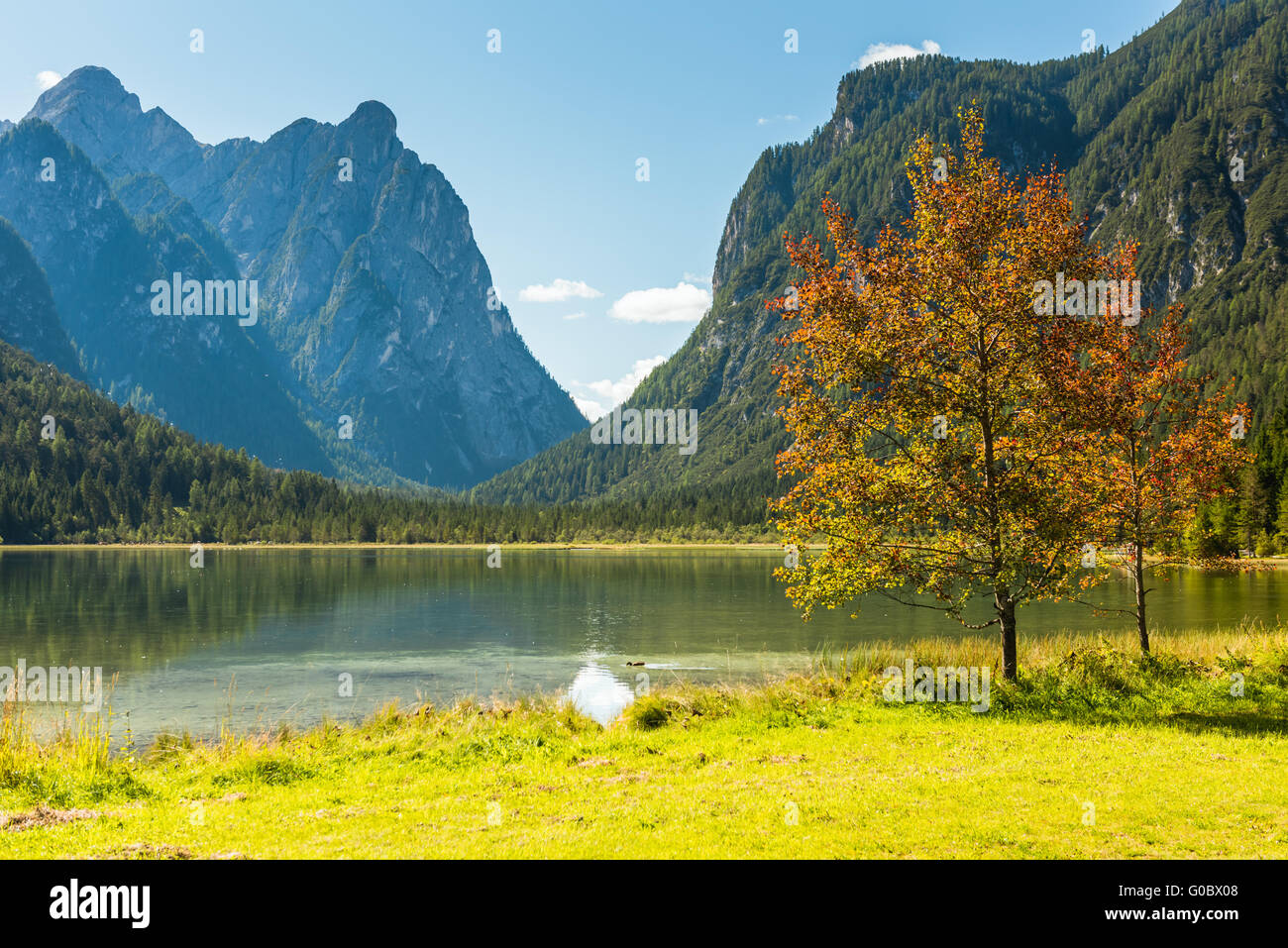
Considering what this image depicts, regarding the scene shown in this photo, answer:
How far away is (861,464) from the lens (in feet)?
73.2

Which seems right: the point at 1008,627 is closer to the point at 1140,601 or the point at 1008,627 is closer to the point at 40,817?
the point at 1140,601

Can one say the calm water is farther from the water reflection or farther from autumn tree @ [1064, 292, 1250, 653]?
autumn tree @ [1064, 292, 1250, 653]

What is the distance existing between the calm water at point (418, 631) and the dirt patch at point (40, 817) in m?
13.5

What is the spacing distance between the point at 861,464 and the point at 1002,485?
11.6 feet

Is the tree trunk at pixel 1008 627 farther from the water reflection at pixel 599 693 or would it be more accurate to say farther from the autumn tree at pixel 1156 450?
the water reflection at pixel 599 693

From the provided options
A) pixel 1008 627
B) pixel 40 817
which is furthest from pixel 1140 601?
pixel 40 817

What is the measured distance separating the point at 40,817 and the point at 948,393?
2080 cm

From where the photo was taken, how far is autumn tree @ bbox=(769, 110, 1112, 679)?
21.5m

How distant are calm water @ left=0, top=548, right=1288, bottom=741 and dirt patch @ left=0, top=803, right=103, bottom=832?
13494 mm

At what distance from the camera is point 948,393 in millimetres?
22219

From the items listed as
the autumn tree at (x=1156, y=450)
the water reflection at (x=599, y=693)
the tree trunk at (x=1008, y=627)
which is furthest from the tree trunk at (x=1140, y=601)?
the water reflection at (x=599, y=693)
